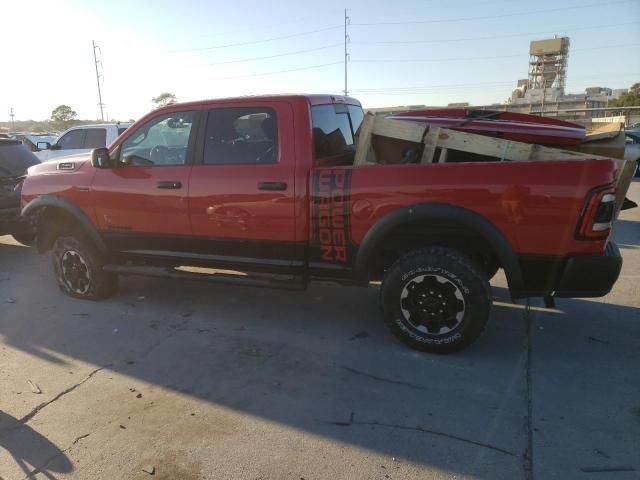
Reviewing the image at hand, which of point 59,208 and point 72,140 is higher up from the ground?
point 72,140

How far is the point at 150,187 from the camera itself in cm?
434

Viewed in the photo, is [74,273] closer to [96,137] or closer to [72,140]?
[96,137]

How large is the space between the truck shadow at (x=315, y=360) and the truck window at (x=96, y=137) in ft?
18.0

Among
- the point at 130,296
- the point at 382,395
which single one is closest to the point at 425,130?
the point at 382,395

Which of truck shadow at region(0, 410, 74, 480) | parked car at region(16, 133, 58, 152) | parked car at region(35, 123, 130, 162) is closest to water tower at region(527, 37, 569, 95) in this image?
parked car at region(16, 133, 58, 152)

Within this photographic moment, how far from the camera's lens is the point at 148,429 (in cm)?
283

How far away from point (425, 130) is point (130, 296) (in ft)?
11.9

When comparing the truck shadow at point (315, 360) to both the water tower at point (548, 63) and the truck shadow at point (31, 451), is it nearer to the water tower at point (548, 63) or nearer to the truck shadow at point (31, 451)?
the truck shadow at point (31, 451)

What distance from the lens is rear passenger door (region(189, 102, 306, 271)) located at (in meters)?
3.85

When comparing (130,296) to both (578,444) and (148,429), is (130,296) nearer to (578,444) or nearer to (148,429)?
(148,429)

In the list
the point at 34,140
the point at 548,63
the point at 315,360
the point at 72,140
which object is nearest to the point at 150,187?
the point at 315,360

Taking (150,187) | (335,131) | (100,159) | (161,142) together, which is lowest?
(150,187)

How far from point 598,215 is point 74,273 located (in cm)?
490

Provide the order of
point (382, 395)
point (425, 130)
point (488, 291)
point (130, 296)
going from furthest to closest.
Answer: point (130, 296) < point (425, 130) < point (488, 291) < point (382, 395)
